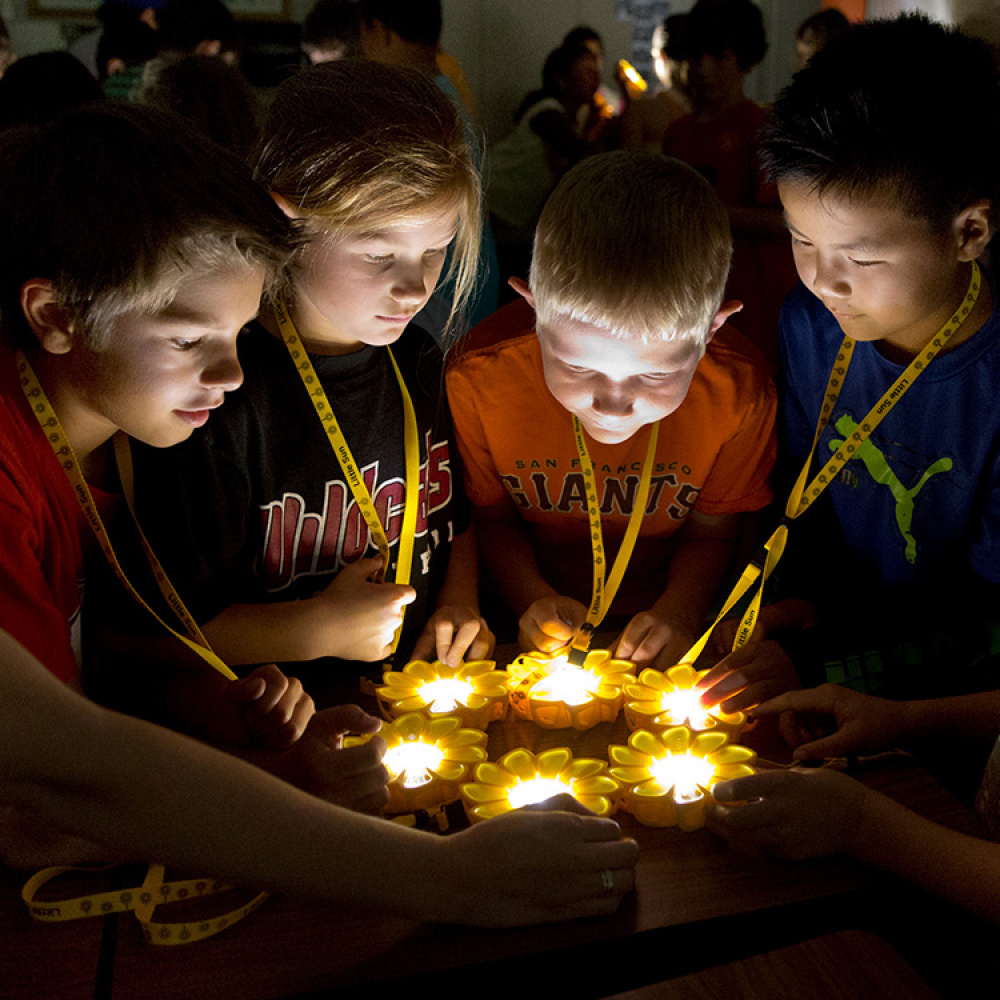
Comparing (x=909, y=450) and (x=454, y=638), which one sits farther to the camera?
(x=909, y=450)

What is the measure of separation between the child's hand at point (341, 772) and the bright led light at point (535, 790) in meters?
0.17

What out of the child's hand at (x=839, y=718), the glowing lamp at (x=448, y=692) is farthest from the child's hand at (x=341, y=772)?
the child's hand at (x=839, y=718)

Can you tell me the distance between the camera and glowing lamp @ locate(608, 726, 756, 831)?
1.16 metres

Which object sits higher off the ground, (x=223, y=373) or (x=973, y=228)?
(x=973, y=228)

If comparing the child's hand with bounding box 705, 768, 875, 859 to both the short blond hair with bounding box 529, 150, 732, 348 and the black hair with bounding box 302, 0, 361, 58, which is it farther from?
the black hair with bounding box 302, 0, 361, 58

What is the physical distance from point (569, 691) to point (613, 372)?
498 mm

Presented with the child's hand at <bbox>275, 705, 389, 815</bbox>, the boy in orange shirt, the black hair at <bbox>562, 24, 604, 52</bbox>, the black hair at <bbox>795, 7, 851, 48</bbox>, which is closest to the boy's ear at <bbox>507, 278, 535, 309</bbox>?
the boy in orange shirt

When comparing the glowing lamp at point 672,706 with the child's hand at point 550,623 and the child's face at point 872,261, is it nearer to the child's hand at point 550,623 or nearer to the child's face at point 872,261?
the child's hand at point 550,623

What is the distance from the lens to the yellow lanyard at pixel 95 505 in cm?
124

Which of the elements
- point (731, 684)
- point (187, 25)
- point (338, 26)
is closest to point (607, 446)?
point (731, 684)

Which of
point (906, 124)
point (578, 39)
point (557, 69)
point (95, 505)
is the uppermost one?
point (578, 39)

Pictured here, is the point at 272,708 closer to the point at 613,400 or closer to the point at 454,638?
the point at 454,638

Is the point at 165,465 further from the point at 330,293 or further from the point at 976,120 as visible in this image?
the point at 976,120

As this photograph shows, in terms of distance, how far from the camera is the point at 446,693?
1415 millimetres
